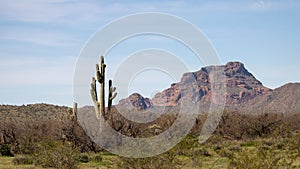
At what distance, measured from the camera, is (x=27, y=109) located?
2357 inches

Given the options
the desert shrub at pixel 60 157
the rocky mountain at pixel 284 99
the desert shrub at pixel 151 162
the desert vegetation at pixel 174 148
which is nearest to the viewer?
the desert shrub at pixel 151 162

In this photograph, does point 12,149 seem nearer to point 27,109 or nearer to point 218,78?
point 218,78

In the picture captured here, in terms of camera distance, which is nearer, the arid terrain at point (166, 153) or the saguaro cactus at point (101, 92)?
the arid terrain at point (166, 153)

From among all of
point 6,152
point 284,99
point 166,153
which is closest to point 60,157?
point 166,153

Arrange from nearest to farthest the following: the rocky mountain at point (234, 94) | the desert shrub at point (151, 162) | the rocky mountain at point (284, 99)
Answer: the desert shrub at point (151, 162) → the rocky mountain at point (234, 94) → the rocky mountain at point (284, 99)

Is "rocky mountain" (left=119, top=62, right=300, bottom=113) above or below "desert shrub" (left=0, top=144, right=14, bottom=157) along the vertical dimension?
above

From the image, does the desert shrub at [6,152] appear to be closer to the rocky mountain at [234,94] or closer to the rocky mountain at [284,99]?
the rocky mountain at [234,94]

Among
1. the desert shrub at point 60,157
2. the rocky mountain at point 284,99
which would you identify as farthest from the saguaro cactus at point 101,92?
the rocky mountain at point 284,99

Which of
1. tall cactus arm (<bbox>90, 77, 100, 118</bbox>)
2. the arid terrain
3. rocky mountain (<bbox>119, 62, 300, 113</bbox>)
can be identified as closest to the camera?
the arid terrain

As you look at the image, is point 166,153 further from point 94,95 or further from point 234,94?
point 234,94

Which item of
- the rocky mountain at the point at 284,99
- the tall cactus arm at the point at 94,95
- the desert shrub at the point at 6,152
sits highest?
the rocky mountain at the point at 284,99

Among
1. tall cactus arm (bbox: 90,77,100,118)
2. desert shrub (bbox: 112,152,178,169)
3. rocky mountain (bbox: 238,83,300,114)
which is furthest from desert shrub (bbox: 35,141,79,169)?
rocky mountain (bbox: 238,83,300,114)

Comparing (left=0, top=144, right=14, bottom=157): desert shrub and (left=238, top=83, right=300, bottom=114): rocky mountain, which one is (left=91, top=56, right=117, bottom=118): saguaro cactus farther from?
(left=238, top=83, right=300, bottom=114): rocky mountain

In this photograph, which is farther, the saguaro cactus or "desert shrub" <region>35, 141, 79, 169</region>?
the saguaro cactus
